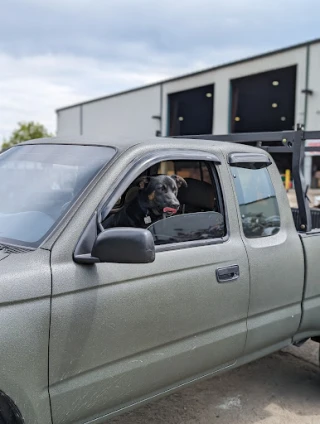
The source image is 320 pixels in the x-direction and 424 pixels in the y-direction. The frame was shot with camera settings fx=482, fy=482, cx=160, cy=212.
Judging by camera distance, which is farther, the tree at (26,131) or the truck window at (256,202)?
the tree at (26,131)

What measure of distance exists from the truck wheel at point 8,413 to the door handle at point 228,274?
1.24 meters

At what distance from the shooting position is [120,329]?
2213mm

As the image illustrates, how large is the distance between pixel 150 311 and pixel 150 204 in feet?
2.56

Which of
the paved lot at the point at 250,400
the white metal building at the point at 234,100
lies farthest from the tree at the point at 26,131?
the paved lot at the point at 250,400

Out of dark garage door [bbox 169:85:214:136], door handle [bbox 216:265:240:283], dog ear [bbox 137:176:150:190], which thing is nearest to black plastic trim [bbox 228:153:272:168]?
dog ear [bbox 137:176:150:190]

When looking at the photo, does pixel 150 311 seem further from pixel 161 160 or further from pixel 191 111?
pixel 191 111

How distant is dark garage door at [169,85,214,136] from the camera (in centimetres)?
3294

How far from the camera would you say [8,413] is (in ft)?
6.43

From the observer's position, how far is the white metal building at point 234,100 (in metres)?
25.6

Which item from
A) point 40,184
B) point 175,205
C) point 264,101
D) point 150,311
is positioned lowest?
point 150,311

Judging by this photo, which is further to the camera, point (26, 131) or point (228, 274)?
point (26, 131)

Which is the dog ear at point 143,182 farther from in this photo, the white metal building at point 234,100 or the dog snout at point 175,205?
the white metal building at point 234,100

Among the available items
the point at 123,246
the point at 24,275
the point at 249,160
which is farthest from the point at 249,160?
the point at 24,275

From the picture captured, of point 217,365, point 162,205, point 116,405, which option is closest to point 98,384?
point 116,405
